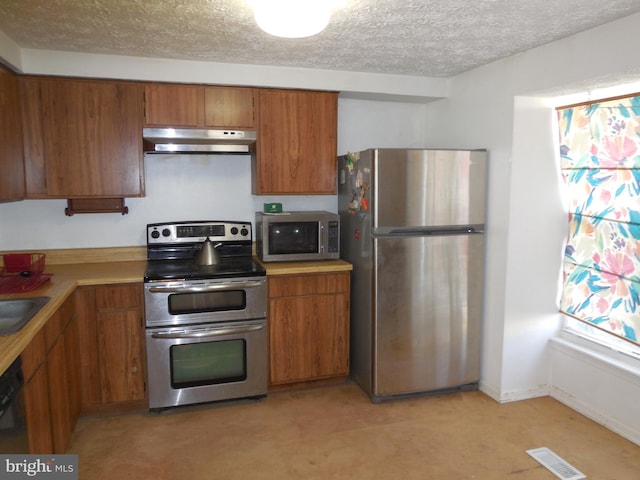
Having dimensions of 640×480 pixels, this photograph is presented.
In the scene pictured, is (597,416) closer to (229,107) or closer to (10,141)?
(229,107)

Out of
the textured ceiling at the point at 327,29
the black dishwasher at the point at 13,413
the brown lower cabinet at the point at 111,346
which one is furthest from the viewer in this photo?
the brown lower cabinet at the point at 111,346

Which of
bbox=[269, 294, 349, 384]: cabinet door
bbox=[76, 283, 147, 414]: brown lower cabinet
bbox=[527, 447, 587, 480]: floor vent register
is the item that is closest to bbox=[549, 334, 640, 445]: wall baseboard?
bbox=[527, 447, 587, 480]: floor vent register

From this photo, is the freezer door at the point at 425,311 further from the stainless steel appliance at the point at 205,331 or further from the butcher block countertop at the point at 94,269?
the stainless steel appliance at the point at 205,331

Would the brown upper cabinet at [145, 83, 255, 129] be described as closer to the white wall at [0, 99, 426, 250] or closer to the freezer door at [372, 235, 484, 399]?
the white wall at [0, 99, 426, 250]

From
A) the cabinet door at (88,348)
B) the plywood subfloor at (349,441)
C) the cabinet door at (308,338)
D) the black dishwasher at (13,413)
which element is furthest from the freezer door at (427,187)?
the black dishwasher at (13,413)

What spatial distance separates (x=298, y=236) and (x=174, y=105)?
3.93ft

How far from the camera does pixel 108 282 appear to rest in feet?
9.34

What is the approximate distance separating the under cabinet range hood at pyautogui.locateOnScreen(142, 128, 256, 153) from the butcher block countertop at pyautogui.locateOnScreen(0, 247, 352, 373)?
77cm

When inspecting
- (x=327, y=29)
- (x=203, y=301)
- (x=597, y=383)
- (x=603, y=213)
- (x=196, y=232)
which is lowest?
(x=597, y=383)

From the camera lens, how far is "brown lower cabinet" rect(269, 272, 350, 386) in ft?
10.5

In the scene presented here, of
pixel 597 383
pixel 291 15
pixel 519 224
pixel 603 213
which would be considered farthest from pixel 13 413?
pixel 603 213

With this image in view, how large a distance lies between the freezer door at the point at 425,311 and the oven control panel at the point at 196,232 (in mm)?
1093

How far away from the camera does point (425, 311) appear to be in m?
3.15

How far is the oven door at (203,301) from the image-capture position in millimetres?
2893
